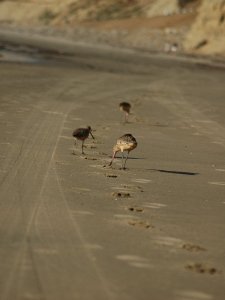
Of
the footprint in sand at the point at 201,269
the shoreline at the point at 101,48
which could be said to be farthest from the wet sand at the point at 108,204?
the shoreline at the point at 101,48

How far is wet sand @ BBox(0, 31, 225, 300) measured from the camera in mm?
7336

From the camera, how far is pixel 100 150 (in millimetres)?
15625

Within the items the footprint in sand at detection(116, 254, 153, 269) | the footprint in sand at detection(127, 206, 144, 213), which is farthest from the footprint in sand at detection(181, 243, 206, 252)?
the footprint in sand at detection(127, 206, 144, 213)

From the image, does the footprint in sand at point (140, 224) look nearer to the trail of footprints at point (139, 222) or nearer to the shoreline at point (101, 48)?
the trail of footprints at point (139, 222)

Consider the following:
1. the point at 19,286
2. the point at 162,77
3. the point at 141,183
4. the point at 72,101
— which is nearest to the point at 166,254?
the point at 19,286

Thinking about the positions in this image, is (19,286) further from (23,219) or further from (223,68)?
(223,68)

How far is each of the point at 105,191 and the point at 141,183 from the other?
1.02 meters

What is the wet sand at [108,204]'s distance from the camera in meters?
7.34

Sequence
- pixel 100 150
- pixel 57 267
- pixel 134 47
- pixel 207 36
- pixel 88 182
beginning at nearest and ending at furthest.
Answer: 1. pixel 57 267
2. pixel 88 182
3. pixel 100 150
4. pixel 207 36
5. pixel 134 47

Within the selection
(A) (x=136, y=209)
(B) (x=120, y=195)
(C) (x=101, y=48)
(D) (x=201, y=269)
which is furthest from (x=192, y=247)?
(C) (x=101, y=48)

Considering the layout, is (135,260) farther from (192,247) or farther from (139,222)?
(139,222)

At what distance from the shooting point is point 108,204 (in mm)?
10523

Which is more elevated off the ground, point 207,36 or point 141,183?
point 207,36

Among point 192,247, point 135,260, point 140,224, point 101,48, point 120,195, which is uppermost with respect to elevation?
point 101,48
